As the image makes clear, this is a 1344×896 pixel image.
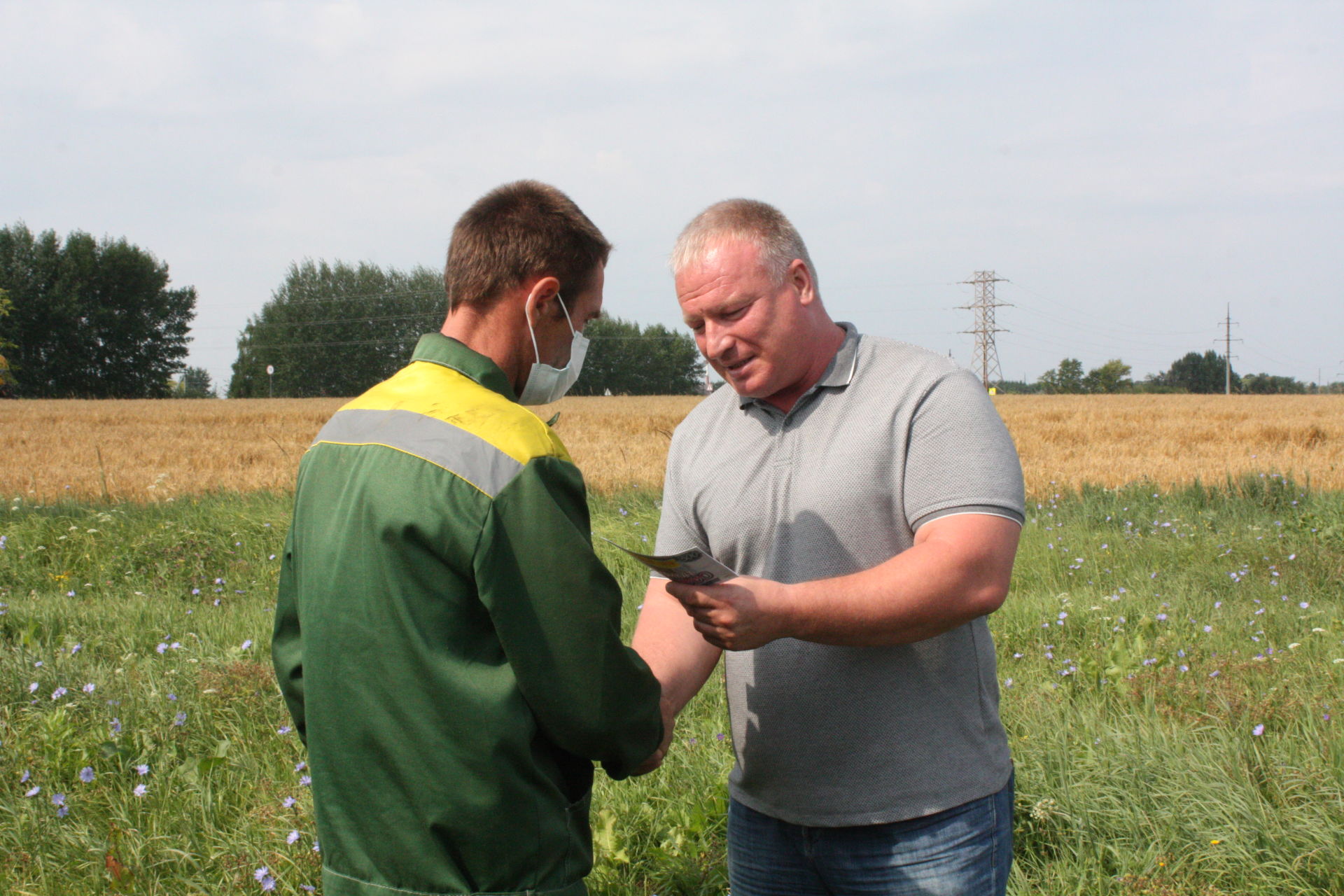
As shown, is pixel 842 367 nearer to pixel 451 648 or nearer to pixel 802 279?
pixel 802 279

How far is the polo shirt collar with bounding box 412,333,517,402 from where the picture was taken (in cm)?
159

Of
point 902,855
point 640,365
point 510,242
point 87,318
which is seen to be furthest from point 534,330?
point 640,365

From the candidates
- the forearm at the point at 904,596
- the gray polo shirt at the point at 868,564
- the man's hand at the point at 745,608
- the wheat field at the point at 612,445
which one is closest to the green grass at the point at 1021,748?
the gray polo shirt at the point at 868,564

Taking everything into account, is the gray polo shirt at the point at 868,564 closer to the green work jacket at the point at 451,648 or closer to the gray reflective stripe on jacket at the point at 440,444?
the green work jacket at the point at 451,648

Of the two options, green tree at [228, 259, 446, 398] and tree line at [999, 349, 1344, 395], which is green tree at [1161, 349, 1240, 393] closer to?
tree line at [999, 349, 1344, 395]

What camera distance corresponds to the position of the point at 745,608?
1.67m

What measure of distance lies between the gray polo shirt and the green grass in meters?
1.09

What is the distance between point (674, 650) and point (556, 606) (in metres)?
0.79

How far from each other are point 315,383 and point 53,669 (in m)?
70.9

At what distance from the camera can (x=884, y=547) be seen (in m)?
1.90

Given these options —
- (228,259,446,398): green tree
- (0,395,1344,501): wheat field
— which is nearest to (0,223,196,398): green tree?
(228,259,446,398): green tree

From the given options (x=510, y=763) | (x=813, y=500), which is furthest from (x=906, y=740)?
(x=510, y=763)

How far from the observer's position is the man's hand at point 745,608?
167 centimetres

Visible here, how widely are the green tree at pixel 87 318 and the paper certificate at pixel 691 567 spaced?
69271 mm
